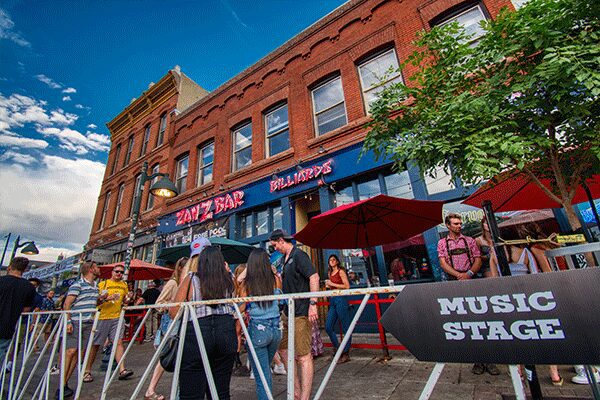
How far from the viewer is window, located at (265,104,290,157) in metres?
10.1

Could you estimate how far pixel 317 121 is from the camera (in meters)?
9.45

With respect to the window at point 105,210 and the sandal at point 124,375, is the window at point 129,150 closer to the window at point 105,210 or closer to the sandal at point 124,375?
the window at point 105,210

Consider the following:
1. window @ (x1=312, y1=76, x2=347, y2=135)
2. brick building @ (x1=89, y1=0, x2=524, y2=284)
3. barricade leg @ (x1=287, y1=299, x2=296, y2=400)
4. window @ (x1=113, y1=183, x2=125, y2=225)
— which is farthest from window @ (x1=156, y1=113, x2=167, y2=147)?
barricade leg @ (x1=287, y1=299, x2=296, y2=400)

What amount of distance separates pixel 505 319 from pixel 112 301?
5.98 meters

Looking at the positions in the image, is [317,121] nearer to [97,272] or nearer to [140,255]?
[97,272]

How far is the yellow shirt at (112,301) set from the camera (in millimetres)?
4956

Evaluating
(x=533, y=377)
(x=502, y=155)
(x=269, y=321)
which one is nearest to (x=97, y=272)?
(x=269, y=321)

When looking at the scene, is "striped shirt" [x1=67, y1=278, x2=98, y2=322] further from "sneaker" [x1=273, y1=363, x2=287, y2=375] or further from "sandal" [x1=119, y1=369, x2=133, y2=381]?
"sneaker" [x1=273, y1=363, x2=287, y2=375]

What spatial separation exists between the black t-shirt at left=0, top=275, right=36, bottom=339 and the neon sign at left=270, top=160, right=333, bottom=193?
633cm

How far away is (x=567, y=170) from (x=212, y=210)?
33.6 ft

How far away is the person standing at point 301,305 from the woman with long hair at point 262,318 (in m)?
0.26

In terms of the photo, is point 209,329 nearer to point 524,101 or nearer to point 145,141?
point 524,101

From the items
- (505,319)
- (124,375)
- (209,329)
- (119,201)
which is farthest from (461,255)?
(119,201)

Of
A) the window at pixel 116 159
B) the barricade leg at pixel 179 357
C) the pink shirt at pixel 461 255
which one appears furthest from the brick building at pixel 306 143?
the window at pixel 116 159
